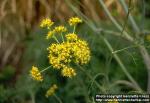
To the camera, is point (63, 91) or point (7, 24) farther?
point (7, 24)

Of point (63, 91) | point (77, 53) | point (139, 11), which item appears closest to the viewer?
point (77, 53)

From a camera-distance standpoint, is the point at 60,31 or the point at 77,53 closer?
the point at 77,53

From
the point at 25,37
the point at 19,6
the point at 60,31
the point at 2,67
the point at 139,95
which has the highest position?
the point at 19,6

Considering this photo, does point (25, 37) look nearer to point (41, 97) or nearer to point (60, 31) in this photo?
point (41, 97)

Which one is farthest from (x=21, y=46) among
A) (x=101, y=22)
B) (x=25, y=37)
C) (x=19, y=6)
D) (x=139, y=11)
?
(x=139, y=11)

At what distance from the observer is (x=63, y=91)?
144 inches

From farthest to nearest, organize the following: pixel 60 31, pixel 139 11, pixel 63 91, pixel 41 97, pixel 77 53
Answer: pixel 139 11
pixel 63 91
pixel 41 97
pixel 60 31
pixel 77 53

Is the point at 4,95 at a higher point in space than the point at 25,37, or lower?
lower

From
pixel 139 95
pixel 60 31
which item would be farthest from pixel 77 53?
pixel 139 95

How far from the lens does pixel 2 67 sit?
491 centimetres

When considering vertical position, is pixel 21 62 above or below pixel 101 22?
below

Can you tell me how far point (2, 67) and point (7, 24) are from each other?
1.58 ft

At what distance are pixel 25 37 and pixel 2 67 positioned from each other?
410 mm

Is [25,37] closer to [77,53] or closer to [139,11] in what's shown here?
[139,11]
